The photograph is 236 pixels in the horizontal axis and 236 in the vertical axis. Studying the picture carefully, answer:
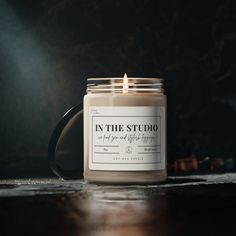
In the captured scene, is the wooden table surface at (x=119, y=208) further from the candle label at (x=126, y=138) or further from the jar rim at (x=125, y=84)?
the jar rim at (x=125, y=84)

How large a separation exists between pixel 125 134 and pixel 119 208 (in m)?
0.19

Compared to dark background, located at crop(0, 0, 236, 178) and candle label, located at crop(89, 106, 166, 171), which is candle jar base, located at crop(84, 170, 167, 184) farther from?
dark background, located at crop(0, 0, 236, 178)

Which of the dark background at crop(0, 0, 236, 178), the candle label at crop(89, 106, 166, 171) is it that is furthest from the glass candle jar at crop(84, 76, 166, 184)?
the dark background at crop(0, 0, 236, 178)

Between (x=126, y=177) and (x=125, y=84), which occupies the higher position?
(x=125, y=84)

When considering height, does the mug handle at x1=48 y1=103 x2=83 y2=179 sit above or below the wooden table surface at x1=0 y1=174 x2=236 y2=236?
above

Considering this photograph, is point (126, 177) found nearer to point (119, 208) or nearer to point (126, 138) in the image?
point (126, 138)

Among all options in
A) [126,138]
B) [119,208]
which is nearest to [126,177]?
[126,138]

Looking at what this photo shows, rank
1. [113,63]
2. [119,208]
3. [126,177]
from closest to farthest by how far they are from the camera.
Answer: [119,208]
[126,177]
[113,63]

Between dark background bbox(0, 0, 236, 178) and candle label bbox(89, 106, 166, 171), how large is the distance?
151 mm

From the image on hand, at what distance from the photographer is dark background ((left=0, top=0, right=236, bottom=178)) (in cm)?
108

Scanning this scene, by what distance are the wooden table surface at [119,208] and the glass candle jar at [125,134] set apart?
2 centimetres

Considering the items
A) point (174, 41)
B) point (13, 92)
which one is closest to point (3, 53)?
point (13, 92)

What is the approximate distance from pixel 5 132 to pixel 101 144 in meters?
0.20

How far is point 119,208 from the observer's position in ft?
2.54
